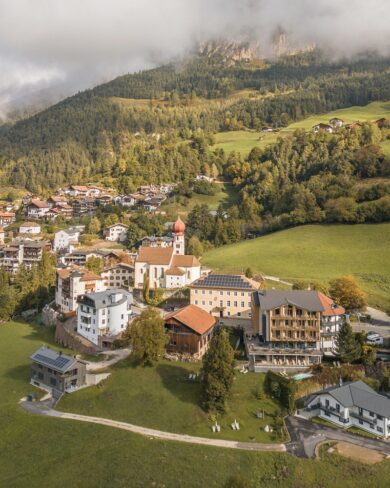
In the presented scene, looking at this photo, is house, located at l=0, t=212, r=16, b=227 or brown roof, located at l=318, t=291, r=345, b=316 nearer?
brown roof, located at l=318, t=291, r=345, b=316

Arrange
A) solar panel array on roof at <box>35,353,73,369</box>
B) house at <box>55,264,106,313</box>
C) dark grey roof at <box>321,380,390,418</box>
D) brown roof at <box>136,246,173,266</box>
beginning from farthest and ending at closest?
brown roof at <box>136,246,173,266</box>, house at <box>55,264,106,313</box>, solar panel array on roof at <box>35,353,73,369</box>, dark grey roof at <box>321,380,390,418</box>

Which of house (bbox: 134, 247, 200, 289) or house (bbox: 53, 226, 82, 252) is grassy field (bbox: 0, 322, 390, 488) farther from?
house (bbox: 53, 226, 82, 252)

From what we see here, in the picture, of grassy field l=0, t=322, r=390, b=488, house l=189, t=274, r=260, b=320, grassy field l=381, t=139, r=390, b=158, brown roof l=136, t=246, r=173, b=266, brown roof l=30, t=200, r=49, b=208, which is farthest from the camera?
brown roof l=30, t=200, r=49, b=208

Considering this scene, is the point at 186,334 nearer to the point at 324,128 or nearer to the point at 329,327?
the point at 329,327

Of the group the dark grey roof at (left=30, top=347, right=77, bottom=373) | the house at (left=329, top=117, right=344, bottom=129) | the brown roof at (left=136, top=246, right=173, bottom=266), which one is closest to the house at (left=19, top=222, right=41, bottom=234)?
the brown roof at (left=136, top=246, right=173, bottom=266)

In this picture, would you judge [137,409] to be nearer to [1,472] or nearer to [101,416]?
[101,416]

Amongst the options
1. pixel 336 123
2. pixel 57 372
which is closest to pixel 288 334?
pixel 57 372
